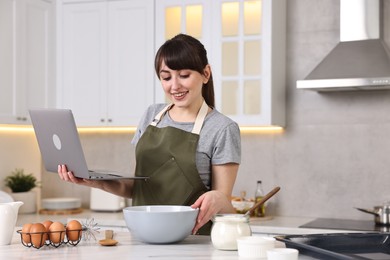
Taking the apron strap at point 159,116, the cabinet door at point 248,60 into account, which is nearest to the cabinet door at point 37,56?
the cabinet door at point 248,60

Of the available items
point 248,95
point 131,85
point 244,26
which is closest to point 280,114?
point 248,95

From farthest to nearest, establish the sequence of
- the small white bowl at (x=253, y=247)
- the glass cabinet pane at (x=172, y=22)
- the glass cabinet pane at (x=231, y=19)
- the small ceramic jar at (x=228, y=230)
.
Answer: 1. the glass cabinet pane at (x=172, y=22)
2. the glass cabinet pane at (x=231, y=19)
3. the small ceramic jar at (x=228, y=230)
4. the small white bowl at (x=253, y=247)

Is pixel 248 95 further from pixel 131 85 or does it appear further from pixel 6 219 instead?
pixel 6 219

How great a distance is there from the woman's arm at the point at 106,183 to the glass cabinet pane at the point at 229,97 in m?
1.69

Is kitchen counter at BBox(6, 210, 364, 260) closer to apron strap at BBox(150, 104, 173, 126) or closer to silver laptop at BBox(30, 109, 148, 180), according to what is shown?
silver laptop at BBox(30, 109, 148, 180)

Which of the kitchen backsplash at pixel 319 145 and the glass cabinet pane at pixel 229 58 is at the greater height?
the glass cabinet pane at pixel 229 58

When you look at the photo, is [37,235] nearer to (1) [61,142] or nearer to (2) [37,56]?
(1) [61,142]

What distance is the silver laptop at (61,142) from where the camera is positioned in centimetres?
208

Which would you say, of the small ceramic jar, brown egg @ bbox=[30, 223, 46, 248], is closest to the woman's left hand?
the small ceramic jar

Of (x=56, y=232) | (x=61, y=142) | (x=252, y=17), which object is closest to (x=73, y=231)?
(x=56, y=232)

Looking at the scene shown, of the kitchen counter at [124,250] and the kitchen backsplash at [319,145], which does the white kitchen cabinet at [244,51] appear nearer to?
the kitchen backsplash at [319,145]

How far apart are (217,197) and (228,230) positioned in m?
0.23

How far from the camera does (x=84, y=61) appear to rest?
4590 millimetres

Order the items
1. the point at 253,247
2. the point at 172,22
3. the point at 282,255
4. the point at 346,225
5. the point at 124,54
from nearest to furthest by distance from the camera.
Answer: the point at 282,255, the point at 253,247, the point at 346,225, the point at 172,22, the point at 124,54
